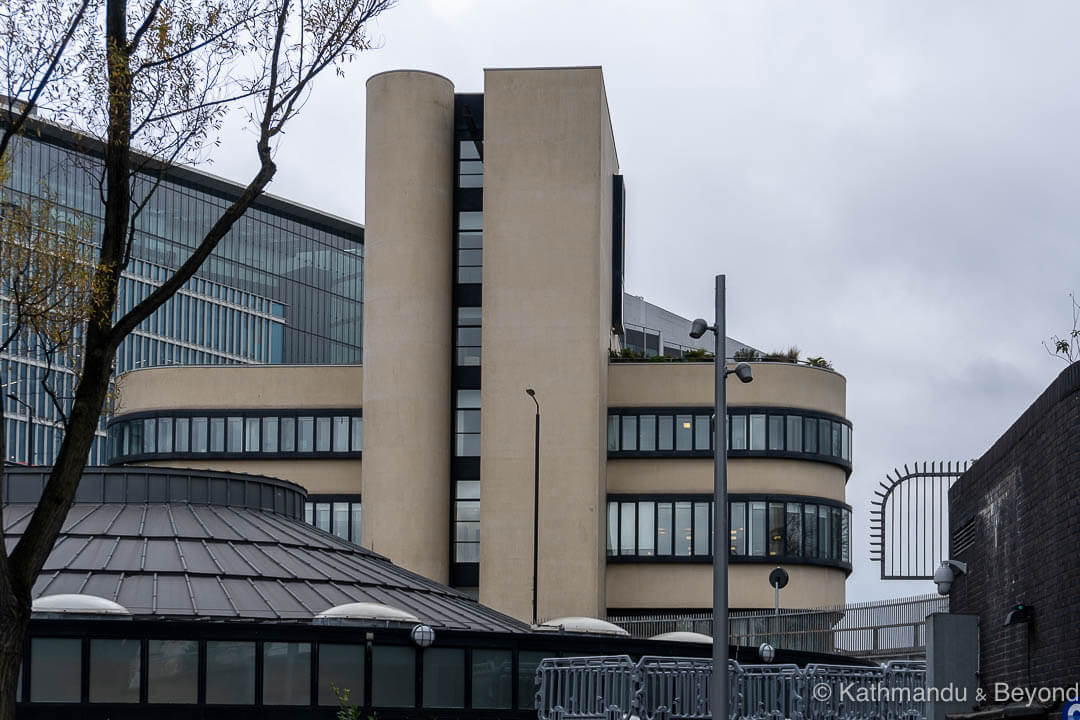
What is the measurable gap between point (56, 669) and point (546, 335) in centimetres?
4107

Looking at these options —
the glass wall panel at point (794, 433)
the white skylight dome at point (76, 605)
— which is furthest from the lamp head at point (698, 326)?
the glass wall panel at point (794, 433)

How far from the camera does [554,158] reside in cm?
7781

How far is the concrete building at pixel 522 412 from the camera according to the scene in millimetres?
75812

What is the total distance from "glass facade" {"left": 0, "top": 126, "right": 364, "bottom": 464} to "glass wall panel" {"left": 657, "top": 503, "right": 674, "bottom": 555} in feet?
254

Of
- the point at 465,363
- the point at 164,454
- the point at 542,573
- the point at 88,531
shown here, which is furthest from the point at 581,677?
the point at 164,454

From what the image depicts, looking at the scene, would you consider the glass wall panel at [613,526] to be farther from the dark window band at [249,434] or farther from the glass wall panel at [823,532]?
the dark window band at [249,434]

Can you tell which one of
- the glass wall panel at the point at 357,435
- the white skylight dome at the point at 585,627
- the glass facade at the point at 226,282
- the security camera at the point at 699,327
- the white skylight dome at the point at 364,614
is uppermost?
the glass facade at the point at 226,282

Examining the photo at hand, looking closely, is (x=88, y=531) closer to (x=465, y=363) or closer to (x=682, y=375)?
(x=465, y=363)

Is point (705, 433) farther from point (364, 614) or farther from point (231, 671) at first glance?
point (231, 671)

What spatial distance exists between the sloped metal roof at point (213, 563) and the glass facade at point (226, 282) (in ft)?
301

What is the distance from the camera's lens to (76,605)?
3866 centimetres

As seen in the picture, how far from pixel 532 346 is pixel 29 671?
41.2m

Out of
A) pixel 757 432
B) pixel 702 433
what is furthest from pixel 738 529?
pixel 702 433

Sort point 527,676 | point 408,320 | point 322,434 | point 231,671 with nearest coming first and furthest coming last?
point 231,671
point 527,676
point 408,320
point 322,434
